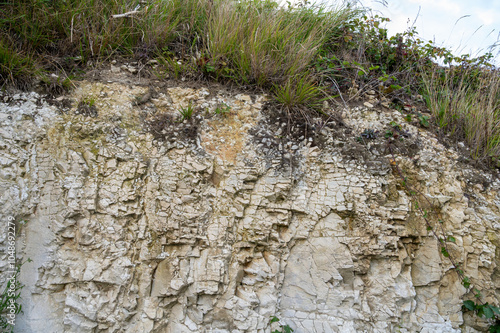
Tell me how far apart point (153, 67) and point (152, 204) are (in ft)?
5.04

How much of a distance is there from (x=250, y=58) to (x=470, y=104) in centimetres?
267

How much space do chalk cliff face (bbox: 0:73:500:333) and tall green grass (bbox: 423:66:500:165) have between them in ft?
1.28

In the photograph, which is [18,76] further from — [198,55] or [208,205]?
A: [208,205]

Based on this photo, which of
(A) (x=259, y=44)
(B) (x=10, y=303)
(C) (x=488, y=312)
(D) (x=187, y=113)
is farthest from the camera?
(A) (x=259, y=44)

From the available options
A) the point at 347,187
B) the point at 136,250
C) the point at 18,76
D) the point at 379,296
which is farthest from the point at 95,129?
the point at 379,296

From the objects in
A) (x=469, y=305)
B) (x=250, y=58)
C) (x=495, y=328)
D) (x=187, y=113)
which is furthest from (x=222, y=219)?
(x=495, y=328)

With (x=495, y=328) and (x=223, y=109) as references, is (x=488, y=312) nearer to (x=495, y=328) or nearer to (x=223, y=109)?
(x=495, y=328)

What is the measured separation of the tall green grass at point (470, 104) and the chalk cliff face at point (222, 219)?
39 centimetres

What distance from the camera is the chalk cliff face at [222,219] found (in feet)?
8.53

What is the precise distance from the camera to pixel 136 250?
8.81ft

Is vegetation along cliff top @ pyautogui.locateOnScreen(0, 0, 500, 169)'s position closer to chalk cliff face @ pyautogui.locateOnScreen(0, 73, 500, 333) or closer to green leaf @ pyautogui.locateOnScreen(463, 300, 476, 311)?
chalk cliff face @ pyautogui.locateOnScreen(0, 73, 500, 333)

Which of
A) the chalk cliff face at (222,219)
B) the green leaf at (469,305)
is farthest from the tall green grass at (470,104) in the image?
the green leaf at (469,305)

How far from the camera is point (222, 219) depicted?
9.27 feet

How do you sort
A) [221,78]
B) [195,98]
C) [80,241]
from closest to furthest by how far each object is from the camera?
[80,241], [195,98], [221,78]
